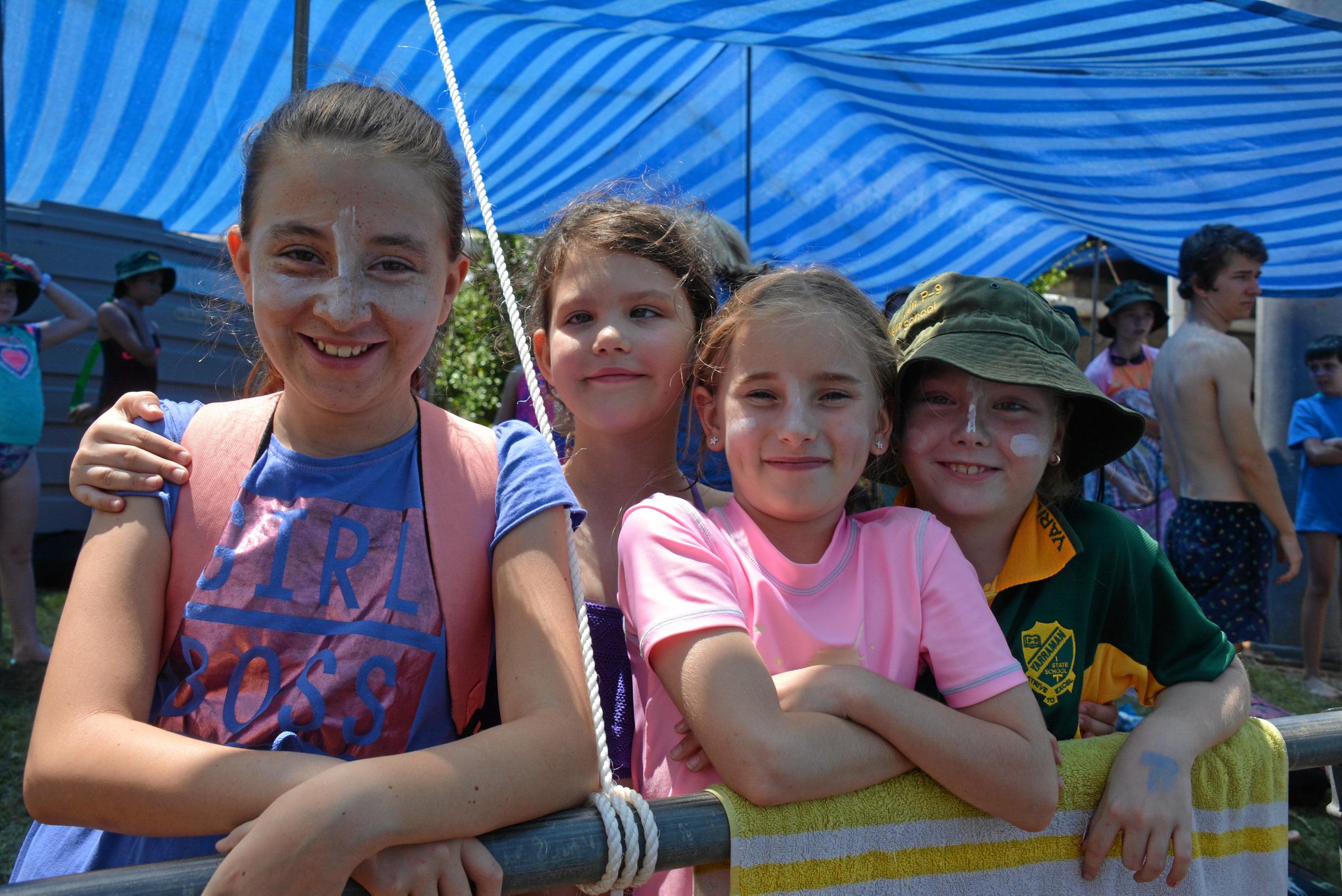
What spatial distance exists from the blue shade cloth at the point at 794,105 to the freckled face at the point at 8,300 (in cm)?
44

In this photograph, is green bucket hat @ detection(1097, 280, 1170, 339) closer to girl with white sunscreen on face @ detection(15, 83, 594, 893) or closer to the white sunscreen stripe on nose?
girl with white sunscreen on face @ detection(15, 83, 594, 893)

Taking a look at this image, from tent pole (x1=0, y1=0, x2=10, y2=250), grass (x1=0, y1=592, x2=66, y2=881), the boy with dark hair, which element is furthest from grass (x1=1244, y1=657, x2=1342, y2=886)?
tent pole (x1=0, y1=0, x2=10, y2=250)

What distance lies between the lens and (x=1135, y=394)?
17.5ft

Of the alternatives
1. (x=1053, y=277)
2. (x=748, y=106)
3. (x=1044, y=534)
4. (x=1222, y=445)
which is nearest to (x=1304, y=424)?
(x=1222, y=445)

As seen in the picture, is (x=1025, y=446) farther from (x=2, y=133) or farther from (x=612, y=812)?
(x=2, y=133)

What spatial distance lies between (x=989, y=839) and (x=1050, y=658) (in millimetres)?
375

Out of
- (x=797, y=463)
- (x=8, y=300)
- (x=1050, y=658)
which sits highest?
(x=8, y=300)

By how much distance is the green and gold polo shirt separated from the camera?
4.97ft

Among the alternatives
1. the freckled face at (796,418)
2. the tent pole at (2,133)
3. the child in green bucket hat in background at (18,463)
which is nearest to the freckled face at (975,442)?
the freckled face at (796,418)

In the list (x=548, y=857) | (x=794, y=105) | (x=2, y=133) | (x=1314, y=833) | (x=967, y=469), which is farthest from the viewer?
(x=794, y=105)

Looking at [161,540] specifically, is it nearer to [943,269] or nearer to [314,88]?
[314,88]

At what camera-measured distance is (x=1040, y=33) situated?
3.40 meters

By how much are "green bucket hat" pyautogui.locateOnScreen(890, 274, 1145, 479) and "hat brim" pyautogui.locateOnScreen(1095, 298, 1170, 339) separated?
4325mm

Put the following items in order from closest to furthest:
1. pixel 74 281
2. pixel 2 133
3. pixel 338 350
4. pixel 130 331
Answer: pixel 338 350
pixel 2 133
pixel 130 331
pixel 74 281
